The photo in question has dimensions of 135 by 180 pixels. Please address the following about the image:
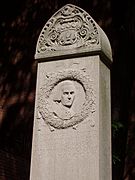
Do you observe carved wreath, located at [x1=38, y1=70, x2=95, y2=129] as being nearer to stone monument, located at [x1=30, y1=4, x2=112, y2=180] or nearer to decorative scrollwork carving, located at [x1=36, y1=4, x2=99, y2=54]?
stone monument, located at [x1=30, y1=4, x2=112, y2=180]

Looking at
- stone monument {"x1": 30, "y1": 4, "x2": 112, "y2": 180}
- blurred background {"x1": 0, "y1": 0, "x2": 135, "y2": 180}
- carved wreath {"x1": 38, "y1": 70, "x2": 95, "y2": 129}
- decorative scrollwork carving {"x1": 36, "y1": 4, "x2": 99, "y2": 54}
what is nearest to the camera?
stone monument {"x1": 30, "y1": 4, "x2": 112, "y2": 180}

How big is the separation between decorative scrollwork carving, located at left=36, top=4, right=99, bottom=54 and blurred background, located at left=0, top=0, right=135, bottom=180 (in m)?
4.20

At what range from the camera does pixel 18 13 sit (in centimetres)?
1117

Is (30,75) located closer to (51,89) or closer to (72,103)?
(51,89)

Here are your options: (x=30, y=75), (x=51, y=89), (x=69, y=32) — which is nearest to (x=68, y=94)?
(x=51, y=89)

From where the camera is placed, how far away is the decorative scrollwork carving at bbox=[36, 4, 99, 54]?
5.17 m

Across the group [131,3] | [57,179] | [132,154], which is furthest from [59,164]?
[131,3]

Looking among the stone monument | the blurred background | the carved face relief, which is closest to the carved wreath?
the stone monument

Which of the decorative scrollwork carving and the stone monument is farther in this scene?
the decorative scrollwork carving

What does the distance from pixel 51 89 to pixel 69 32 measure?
784 millimetres

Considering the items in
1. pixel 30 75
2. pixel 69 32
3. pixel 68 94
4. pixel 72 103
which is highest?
pixel 30 75

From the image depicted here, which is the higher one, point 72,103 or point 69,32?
point 69,32

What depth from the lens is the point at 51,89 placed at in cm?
513

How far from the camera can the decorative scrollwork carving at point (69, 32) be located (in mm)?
5168
